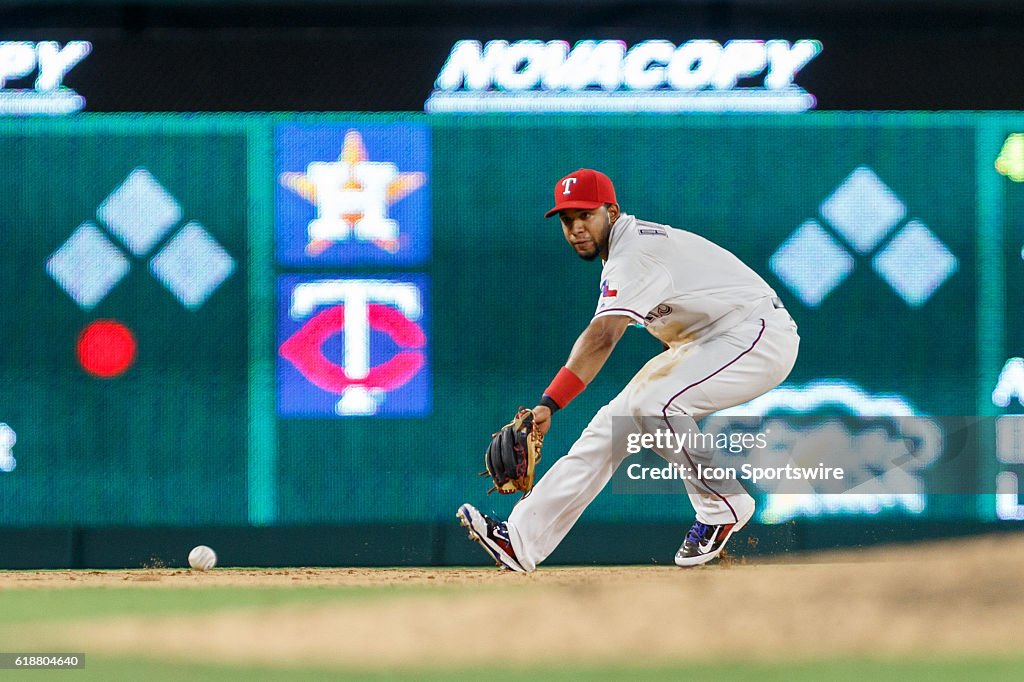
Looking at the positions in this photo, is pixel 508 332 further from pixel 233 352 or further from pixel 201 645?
pixel 201 645

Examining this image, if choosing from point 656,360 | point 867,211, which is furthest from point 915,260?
point 656,360

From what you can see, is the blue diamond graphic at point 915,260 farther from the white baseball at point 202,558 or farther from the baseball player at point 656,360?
the white baseball at point 202,558

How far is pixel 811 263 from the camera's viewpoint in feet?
24.2

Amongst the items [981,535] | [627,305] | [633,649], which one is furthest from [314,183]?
[981,535]

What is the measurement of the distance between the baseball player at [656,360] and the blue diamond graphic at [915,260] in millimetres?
1514

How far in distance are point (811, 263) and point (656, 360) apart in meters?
1.58

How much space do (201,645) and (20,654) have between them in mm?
607

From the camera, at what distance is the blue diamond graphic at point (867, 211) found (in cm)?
737

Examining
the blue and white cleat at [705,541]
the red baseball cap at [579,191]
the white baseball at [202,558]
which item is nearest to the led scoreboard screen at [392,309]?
the white baseball at [202,558]

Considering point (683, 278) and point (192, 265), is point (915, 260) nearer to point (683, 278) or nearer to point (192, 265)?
point (683, 278)

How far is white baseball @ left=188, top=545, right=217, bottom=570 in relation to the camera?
23.8 ft

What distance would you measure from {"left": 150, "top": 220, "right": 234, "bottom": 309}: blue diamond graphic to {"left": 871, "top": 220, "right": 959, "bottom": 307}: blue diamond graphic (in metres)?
3.49

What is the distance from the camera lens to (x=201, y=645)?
4.85m

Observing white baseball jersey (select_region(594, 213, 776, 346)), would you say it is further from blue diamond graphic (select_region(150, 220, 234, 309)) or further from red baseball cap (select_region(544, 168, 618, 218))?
blue diamond graphic (select_region(150, 220, 234, 309))
